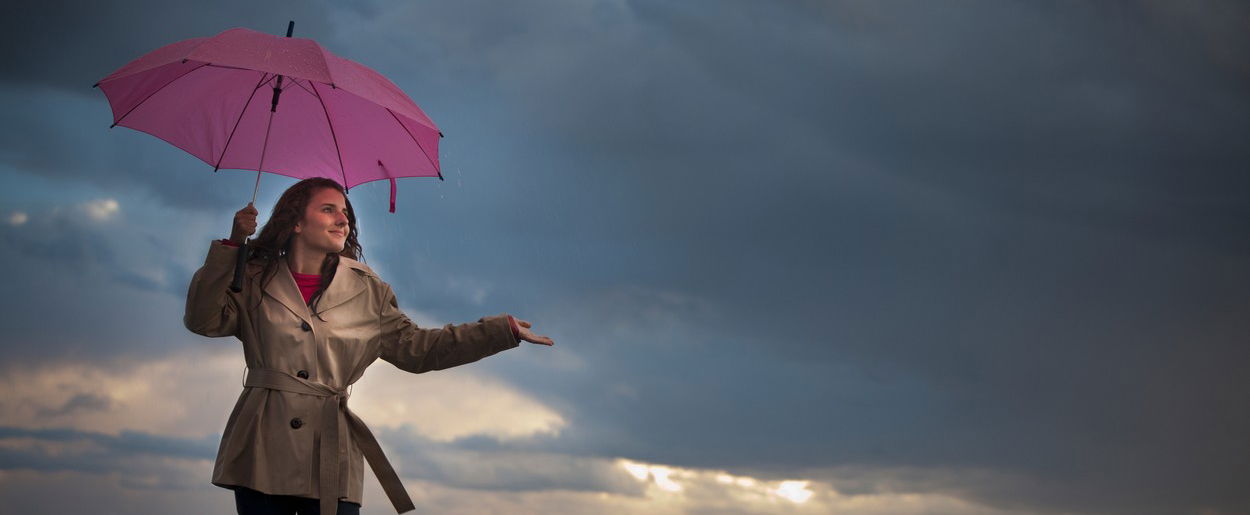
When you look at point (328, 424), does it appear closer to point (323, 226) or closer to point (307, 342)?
point (307, 342)

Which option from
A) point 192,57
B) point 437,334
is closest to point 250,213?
point 192,57

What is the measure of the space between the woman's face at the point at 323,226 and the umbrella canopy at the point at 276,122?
565 mm

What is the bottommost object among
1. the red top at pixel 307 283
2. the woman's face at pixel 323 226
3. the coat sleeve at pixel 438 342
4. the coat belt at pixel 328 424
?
the coat belt at pixel 328 424

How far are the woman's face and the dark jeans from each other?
5.17ft

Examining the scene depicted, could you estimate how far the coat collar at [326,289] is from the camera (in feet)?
24.0

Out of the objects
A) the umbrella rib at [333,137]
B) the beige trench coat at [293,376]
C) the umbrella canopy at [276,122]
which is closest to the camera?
the beige trench coat at [293,376]

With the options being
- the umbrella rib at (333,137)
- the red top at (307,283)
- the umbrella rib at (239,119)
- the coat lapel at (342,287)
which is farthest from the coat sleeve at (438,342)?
the umbrella rib at (239,119)

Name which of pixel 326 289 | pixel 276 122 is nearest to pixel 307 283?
pixel 326 289

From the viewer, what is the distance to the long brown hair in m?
7.48

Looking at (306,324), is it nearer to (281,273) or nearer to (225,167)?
(281,273)

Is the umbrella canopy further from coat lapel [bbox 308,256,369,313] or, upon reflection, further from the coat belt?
the coat belt

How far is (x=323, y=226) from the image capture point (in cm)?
761

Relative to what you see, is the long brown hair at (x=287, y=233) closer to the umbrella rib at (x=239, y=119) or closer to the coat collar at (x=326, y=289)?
the coat collar at (x=326, y=289)

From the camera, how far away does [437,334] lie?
25.7 feet
